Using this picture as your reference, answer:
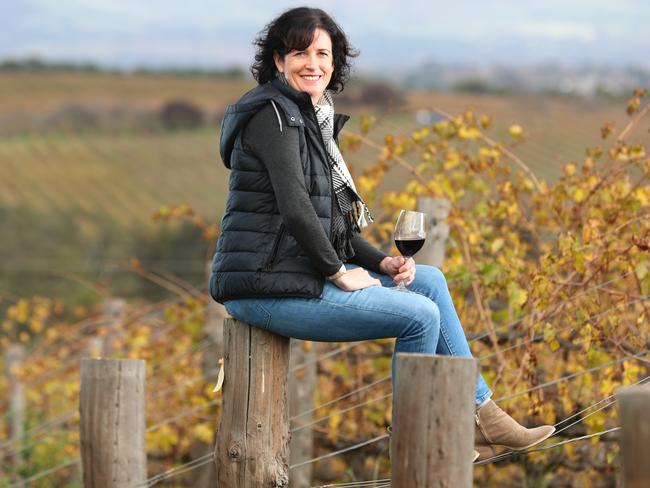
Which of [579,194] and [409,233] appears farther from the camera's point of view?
[579,194]

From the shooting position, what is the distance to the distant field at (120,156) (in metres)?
40.1

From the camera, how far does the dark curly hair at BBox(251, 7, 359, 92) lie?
12.8ft

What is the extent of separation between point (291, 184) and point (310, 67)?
47 centimetres

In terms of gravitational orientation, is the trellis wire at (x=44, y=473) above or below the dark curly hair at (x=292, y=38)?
below

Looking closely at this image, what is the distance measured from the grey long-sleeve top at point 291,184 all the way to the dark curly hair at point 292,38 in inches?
12.0

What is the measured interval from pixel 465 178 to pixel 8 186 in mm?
41380

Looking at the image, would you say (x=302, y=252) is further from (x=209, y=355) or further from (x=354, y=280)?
(x=209, y=355)

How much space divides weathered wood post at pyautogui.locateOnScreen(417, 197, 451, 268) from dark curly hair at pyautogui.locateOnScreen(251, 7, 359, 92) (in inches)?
57.6

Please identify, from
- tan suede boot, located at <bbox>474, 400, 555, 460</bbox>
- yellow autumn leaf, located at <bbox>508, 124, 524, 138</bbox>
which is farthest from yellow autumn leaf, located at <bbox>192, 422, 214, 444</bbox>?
tan suede boot, located at <bbox>474, 400, 555, 460</bbox>

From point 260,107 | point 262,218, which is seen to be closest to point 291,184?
point 262,218

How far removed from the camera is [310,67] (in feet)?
12.8

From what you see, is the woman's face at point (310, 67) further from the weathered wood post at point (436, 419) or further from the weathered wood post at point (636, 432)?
the weathered wood post at point (636, 432)

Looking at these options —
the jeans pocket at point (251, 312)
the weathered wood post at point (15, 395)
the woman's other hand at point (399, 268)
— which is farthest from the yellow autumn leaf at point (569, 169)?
the weathered wood post at point (15, 395)

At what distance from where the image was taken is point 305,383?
6461mm
